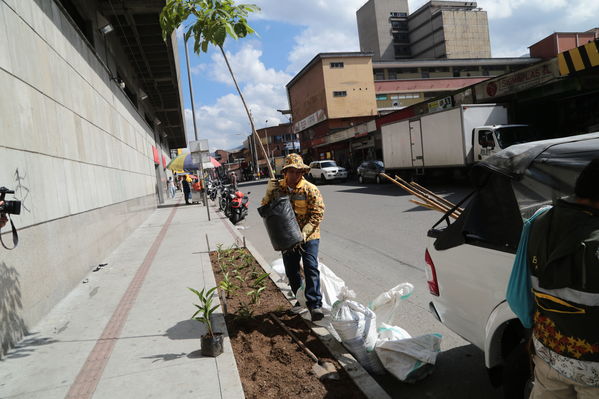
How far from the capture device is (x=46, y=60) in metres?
6.51

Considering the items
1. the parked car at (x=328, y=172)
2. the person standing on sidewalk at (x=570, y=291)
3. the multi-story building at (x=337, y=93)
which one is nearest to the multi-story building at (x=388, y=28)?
the multi-story building at (x=337, y=93)

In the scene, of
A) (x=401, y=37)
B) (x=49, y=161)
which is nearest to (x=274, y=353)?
(x=49, y=161)

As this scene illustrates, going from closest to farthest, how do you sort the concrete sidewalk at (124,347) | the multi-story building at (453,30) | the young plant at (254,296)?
the concrete sidewalk at (124,347) → the young plant at (254,296) → the multi-story building at (453,30)

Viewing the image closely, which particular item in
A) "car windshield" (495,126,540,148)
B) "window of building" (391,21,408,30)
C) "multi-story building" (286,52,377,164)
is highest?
"window of building" (391,21,408,30)

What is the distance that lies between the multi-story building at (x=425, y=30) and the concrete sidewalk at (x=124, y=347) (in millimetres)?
72218

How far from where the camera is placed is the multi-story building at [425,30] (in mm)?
75875

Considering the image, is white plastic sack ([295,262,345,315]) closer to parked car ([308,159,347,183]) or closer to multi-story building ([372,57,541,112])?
parked car ([308,159,347,183])


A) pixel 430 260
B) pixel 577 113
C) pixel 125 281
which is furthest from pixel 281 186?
pixel 577 113

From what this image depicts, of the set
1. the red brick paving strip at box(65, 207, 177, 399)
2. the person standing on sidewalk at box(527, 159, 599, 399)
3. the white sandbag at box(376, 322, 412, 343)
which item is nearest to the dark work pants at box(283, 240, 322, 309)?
the white sandbag at box(376, 322, 412, 343)

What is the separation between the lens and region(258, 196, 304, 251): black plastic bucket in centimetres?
419

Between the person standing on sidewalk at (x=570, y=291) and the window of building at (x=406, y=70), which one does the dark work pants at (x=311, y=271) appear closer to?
the person standing on sidewalk at (x=570, y=291)

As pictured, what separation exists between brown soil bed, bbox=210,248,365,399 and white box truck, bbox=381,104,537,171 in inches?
490

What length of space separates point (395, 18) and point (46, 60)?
88.6m

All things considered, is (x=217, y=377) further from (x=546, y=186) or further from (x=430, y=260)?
(x=546, y=186)
